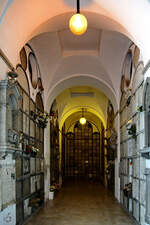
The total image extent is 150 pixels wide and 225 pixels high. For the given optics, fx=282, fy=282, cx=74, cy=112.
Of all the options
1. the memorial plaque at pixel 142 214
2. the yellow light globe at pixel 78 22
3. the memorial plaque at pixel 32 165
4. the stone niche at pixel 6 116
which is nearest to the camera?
the yellow light globe at pixel 78 22

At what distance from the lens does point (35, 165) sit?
7824 millimetres

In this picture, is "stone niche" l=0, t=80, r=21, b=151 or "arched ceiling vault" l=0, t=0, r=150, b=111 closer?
"stone niche" l=0, t=80, r=21, b=151

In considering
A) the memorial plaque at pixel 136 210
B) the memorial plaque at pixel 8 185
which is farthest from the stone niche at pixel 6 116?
the memorial plaque at pixel 136 210

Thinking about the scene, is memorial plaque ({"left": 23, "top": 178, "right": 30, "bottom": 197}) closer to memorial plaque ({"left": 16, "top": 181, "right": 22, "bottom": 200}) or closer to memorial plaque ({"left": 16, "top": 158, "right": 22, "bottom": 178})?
memorial plaque ({"left": 16, "top": 181, "right": 22, "bottom": 200})

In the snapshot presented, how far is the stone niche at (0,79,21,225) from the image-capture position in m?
4.57

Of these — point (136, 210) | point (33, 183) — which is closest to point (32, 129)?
point (33, 183)

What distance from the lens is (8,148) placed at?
459 centimetres

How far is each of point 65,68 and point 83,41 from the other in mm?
1421

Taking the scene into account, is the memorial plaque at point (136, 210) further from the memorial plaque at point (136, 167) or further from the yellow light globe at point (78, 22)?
the yellow light globe at point (78, 22)

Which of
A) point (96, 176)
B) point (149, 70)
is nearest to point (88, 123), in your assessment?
point (96, 176)

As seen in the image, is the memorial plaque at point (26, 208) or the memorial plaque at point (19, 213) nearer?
the memorial plaque at point (19, 213)

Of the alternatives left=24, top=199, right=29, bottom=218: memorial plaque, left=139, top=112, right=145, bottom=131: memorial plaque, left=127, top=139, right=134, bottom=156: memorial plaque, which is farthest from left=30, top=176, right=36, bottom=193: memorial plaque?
left=139, top=112, right=145, bottom=131: memorial plaque

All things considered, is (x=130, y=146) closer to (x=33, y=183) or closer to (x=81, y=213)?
(x=81, y=213)

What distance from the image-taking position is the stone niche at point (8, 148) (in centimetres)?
457
